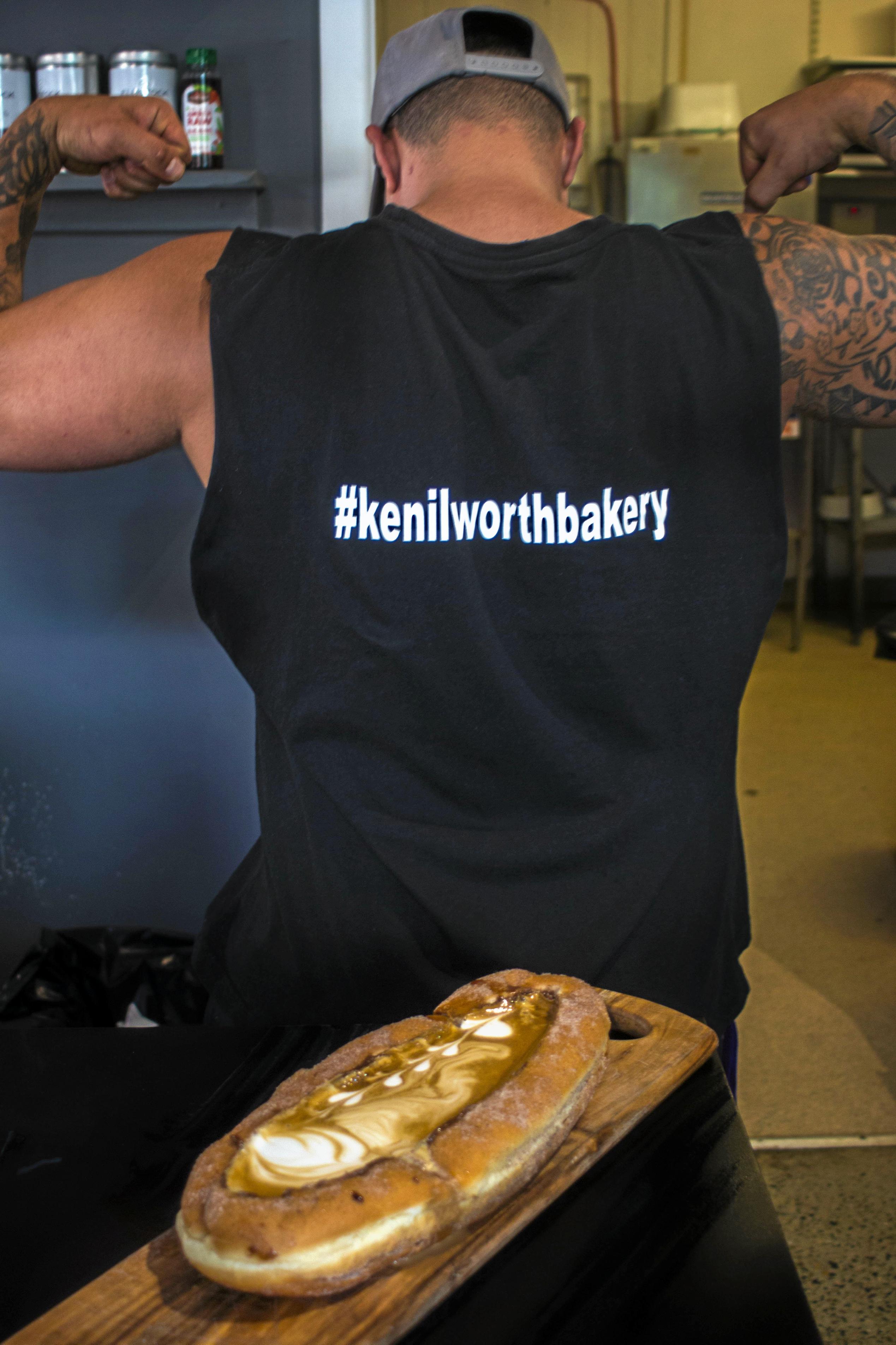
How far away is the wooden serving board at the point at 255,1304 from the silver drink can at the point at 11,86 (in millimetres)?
1570

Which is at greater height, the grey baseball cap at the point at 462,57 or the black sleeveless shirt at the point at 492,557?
the grey baseball cap at the point at 462,57

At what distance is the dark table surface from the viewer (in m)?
0.48

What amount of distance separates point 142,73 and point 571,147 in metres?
0.79

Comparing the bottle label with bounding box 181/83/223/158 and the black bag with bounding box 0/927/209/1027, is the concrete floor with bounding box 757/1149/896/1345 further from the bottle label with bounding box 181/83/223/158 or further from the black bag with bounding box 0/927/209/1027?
the bottle label with bounding box 181/83/223/158

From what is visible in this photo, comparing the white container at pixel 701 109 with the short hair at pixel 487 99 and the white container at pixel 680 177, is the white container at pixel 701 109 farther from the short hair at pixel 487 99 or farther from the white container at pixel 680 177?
the short hair at pixel 487 99

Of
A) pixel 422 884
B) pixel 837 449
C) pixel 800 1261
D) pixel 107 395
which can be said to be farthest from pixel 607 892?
pixel 837 449

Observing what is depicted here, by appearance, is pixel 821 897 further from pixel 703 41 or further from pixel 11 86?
pixel 703 41

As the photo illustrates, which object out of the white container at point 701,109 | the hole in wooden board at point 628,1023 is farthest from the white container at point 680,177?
the hole in wooden board at point 628,1023

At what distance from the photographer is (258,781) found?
3.33 ft

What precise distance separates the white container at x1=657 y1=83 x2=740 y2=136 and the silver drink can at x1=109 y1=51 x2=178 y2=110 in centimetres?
348

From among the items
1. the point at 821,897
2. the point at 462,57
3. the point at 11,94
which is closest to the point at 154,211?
the point at 11,94

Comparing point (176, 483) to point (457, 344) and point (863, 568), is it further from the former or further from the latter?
point (863, 568)

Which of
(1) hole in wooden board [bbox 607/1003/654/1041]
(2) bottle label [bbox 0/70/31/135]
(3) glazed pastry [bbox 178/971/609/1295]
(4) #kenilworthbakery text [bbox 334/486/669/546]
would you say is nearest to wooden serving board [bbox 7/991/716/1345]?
(3) glazed pastry [bbox 178/971/609/1295]

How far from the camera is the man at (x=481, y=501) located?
2.93 feet
